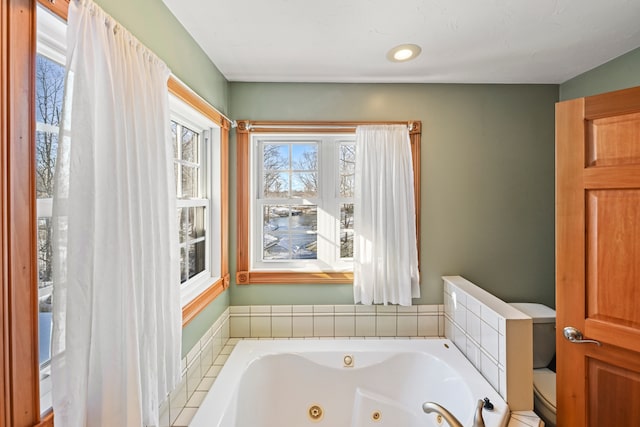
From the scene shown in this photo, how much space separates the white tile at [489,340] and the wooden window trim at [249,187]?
70 cm

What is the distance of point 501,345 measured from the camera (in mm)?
1442

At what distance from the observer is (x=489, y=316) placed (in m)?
1.54

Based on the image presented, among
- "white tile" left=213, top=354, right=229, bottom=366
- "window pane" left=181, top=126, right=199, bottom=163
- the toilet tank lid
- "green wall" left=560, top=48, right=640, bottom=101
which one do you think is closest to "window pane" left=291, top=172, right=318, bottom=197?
"window pane" left=181, top=126, right=199, bottom=163

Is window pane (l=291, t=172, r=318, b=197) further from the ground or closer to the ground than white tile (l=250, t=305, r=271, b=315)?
further from the ground

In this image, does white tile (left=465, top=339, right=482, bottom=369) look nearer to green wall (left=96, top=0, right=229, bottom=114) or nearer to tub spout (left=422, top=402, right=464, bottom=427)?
tub spout (left=422, top=402, right=464, bottom=427)

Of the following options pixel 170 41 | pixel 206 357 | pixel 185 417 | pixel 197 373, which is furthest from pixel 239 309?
pixel 170 41

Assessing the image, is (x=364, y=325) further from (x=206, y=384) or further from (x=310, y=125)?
(x=310, y=125)

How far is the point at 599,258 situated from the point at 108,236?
6.15 ft

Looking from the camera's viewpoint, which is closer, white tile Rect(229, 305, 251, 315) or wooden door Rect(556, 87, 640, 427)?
wooden door Rect(556, 87, 640, 427)

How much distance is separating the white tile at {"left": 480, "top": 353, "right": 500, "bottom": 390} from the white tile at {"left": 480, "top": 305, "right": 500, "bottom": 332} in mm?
201

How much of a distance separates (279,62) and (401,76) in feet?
2.76

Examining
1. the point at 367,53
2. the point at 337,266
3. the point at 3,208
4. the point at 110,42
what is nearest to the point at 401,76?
the point at 367,53

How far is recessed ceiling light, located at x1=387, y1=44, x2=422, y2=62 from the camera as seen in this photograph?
1.63m

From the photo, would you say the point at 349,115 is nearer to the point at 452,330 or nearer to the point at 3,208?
the point at 452,330
